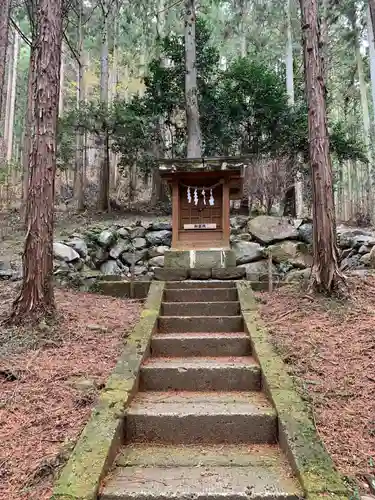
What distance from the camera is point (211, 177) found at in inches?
328

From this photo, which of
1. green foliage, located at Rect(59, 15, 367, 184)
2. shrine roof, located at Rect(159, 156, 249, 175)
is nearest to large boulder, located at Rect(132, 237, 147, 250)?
shrine roof, located at Rect(159, 156, 249, 175)

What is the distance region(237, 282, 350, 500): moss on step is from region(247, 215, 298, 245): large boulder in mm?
6385

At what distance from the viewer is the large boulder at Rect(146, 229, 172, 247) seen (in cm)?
1088

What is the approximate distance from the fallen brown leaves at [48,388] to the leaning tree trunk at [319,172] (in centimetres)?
268

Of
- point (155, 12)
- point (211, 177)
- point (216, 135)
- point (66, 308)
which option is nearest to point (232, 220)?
point (211, 177)

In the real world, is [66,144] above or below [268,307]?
above

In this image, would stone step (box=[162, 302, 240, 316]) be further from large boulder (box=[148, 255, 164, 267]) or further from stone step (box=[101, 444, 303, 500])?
large boulder (box=[148, 255, 164, 267])

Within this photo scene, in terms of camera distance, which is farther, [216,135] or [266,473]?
[216,135]

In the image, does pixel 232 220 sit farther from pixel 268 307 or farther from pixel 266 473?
pixel 266 473

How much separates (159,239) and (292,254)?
12.1ft

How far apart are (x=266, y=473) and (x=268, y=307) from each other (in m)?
2.97

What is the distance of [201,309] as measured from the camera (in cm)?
522

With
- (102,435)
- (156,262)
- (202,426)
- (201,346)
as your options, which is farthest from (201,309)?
(156,262)

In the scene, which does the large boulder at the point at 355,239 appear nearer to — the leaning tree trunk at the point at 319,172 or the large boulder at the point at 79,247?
the leaning tree trunk at the point at 319,172
